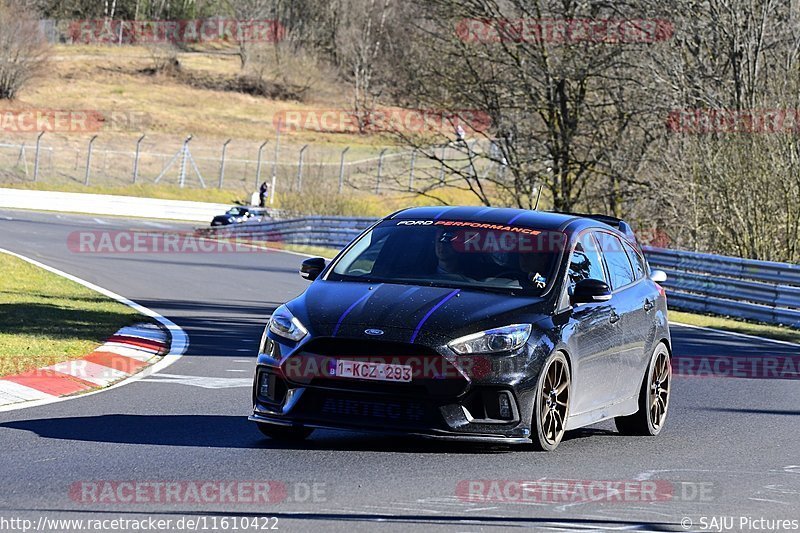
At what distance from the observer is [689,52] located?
35.2 metres

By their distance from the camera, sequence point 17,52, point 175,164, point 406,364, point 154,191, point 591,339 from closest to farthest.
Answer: point 406,364 < point 591,339 < point 154,191 < point 175,164 < point 17,52

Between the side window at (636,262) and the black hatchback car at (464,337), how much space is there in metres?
0.45

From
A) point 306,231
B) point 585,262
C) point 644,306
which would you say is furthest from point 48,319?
point 306,231

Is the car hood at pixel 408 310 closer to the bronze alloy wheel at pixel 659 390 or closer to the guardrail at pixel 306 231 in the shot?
the bronze alloy wheel at pixel 659 390

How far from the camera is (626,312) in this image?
9.63m

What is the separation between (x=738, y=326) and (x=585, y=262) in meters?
13.2

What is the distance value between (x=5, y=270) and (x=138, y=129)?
61875 millimetres

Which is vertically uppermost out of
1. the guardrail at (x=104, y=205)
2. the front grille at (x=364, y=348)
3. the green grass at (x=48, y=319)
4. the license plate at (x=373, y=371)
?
→ the front grille at (x=364, y=348)

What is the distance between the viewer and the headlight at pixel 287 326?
8.13m

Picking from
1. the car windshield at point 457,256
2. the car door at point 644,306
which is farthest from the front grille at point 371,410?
the car door at point 644,306

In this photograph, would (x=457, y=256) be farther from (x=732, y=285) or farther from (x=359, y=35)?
(x=359, y=35)

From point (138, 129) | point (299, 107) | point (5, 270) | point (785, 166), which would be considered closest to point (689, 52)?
point (785, 166)

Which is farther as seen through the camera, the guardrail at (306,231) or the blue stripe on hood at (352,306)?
the guardrail at (306,231)

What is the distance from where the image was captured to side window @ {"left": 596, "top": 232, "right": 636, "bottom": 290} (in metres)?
9.80
